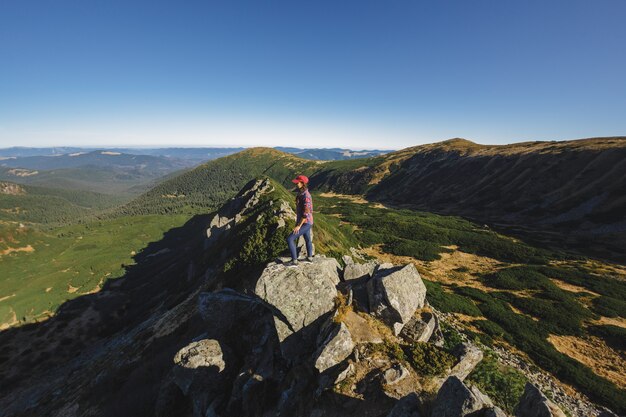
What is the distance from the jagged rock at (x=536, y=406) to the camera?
977 centimetres

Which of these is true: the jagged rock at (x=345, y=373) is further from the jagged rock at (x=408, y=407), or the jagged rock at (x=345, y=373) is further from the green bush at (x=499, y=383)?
the green bush at (x=499, y=383)

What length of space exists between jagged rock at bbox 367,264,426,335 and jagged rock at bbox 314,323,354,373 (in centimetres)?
290

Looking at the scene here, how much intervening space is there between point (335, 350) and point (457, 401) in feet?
18.6

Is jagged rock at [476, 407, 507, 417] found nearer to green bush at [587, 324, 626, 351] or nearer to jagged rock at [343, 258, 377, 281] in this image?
jagged rock at [343, 258, 377, 281]

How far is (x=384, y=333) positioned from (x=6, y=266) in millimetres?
214682

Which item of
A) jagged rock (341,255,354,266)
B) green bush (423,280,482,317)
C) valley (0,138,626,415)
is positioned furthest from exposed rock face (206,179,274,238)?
jagged rock (341,255,354,266)

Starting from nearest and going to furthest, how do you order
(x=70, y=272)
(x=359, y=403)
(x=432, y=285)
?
(x=359, y=403) → (x=432, y=285) → (x=70, y=272)

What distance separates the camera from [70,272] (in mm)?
141875

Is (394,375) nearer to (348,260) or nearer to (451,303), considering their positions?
(348,260)

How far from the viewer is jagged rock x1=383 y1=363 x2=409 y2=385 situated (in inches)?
488

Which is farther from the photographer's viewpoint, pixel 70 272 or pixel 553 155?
pixel 70 272

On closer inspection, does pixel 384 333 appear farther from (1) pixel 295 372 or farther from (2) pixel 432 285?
(2) pixel 432 285

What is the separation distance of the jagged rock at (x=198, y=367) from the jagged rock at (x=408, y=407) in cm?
1289

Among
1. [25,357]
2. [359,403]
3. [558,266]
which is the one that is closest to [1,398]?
[25,357]
